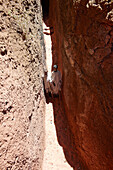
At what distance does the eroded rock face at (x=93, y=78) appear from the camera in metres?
1.56

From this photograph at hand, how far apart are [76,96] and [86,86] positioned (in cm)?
51

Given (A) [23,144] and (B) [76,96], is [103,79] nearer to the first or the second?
(B) [76,96]

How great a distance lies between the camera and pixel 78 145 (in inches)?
107

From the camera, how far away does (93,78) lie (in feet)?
6.15

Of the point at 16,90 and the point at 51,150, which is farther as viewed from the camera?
the point at 51,150

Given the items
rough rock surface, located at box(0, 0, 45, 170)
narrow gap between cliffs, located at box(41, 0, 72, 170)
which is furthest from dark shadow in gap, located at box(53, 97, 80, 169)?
rough rock surface, located at box(0, 0, 45, 170)

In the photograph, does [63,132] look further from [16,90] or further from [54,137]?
[16,90]

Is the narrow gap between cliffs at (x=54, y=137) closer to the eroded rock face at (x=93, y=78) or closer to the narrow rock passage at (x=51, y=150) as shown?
the narrow rock passage at (x=51, y=150)

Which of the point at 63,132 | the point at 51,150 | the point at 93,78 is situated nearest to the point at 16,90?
the point at 93,78

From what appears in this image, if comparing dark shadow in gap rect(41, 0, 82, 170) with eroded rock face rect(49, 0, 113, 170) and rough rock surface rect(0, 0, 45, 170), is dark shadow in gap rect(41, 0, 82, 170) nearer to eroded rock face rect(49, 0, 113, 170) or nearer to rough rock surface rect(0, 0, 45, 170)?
eroded rock face rect(49, 0, 113, 170)

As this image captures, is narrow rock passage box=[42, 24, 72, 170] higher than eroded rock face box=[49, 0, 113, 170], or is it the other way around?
eroded rock face box=[49, 0, 113, 170]

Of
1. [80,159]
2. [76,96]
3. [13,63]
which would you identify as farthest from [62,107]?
[13,63]

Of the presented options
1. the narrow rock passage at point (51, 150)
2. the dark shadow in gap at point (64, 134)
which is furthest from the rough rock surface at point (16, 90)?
the dark shadow in gap at point (64, 134)

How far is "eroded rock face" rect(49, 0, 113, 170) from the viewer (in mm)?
1560
